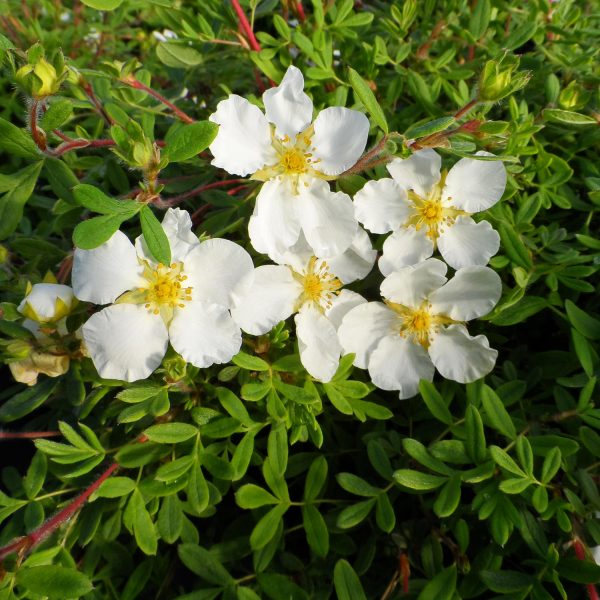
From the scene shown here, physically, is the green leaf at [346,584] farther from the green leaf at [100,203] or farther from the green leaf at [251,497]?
the green leaf at [100,203]

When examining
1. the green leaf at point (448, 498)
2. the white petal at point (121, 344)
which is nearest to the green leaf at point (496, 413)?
the green leaf at point (448, 498)

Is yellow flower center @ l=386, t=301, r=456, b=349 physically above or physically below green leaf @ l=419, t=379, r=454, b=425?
above

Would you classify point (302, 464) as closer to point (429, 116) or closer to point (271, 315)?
point (271, 315)

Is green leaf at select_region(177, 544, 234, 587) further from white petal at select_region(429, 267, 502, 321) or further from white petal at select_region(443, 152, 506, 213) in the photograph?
white petal at select_region(443, 152, 506, 213)

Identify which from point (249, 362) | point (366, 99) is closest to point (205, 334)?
point (249, 362)

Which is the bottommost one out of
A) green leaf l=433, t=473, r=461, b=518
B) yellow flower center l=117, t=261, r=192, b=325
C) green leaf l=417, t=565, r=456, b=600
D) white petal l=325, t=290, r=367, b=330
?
green leaf l=417, t=565, r=456, b=600

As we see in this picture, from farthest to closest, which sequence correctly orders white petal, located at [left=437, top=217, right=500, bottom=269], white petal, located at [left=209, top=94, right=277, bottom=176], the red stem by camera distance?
the red stem
white petal, located at [left=437, top=217, right=500, bottom=269]
white petal, located at [left=209, top=94, right=277, bottom=176]

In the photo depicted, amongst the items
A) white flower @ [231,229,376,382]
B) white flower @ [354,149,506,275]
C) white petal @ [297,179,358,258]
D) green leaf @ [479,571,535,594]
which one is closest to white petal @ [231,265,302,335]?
white flower @ [231,229,376,382]
